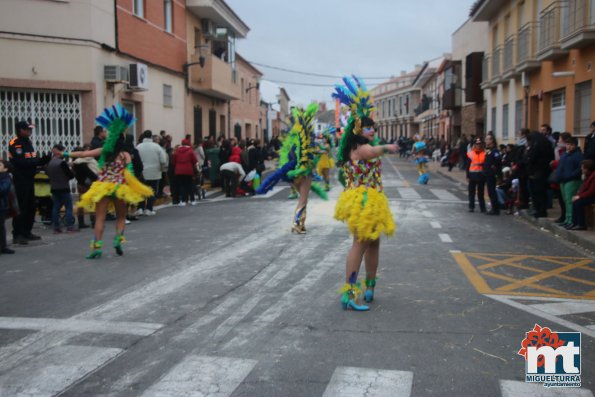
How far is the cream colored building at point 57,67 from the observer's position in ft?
47.9

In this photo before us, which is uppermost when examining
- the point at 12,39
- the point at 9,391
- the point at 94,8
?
the point at 94,8

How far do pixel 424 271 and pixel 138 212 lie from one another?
790 cm

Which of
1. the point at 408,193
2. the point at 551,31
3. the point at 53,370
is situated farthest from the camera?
the point at 551,31

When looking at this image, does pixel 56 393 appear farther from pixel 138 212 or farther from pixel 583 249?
pixel 138 212

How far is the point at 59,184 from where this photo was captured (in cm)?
1063

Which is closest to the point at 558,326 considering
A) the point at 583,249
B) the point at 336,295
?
the point at 336,295

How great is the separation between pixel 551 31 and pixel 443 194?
21.5ft

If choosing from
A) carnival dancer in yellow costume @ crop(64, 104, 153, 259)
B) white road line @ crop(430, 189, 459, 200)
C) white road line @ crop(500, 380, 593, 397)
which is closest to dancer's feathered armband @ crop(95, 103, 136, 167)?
carnival dancer in yellow costume @ crop(64, 104, 153, 259)

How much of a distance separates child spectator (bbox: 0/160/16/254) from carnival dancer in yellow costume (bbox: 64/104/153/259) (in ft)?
4.62

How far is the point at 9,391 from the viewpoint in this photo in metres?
3.86

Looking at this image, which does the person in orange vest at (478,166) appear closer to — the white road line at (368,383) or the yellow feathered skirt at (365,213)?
the yellow feathered skirt at (365,213)

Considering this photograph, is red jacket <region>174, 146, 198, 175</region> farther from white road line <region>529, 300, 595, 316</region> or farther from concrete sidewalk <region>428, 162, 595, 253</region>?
white road line <region>529, 300, 595, 316</region>

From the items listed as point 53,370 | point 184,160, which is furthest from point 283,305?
point 184,160

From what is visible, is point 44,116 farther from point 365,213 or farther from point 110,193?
point 365,213
